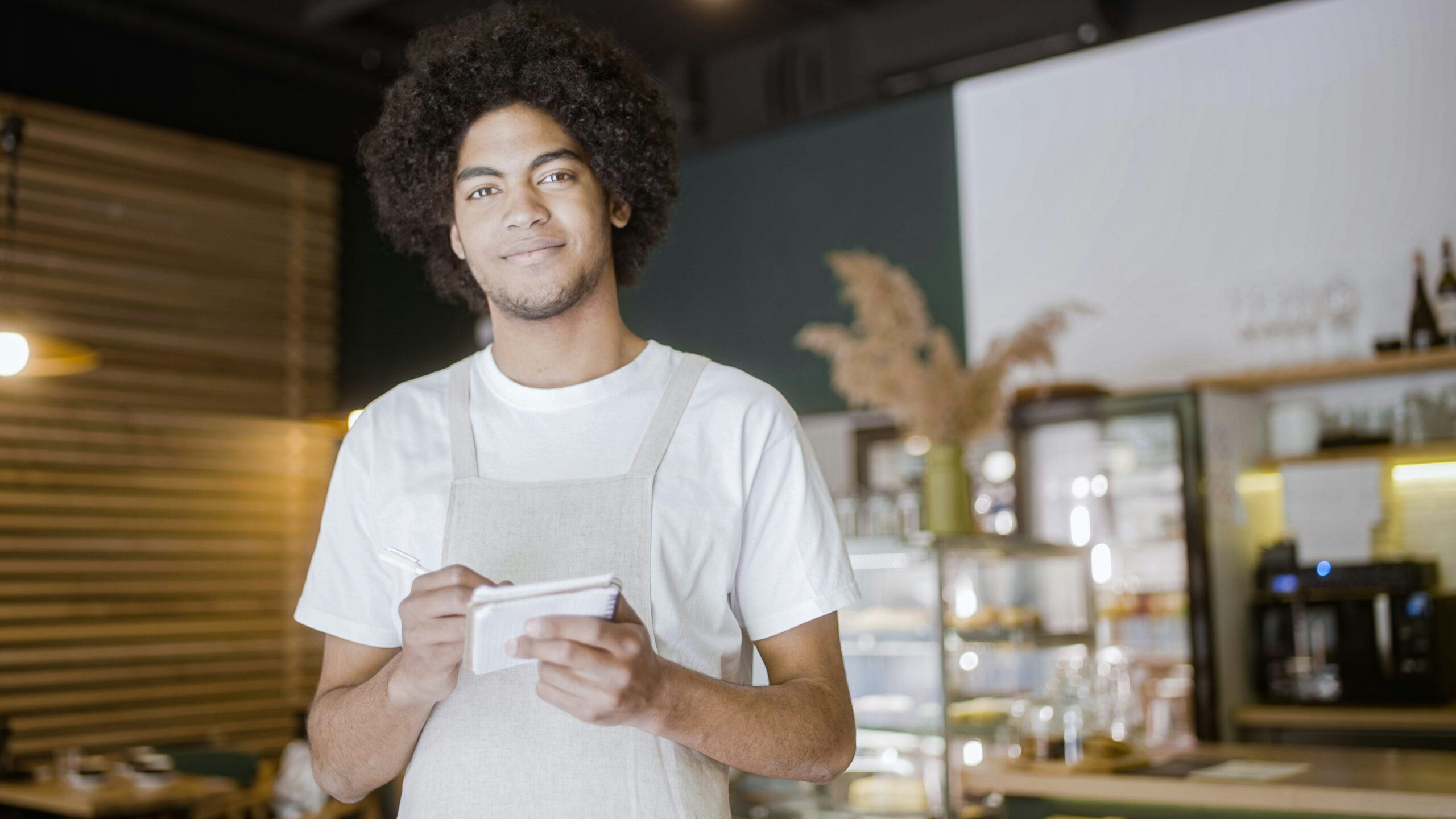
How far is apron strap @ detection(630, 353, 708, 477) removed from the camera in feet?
4.75

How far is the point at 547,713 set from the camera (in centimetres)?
136

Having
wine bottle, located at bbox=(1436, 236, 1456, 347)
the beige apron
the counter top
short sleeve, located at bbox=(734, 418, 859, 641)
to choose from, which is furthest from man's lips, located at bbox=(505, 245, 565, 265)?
wine bottle, located at bbox=(1436, 236, 1456, 347)

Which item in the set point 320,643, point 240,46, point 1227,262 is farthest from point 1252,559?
point 240,46

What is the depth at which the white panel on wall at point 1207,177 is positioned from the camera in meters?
5.08

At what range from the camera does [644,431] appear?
149 cm

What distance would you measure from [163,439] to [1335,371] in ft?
16.0

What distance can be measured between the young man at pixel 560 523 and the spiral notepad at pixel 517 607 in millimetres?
105

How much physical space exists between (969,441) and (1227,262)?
205cm

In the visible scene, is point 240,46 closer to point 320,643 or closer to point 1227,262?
point 320,643

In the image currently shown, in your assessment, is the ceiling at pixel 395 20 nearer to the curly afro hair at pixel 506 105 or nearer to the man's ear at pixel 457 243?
the curly afro hair at pixel 506 105

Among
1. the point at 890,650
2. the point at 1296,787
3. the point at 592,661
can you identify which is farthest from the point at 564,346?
the point at 890,650

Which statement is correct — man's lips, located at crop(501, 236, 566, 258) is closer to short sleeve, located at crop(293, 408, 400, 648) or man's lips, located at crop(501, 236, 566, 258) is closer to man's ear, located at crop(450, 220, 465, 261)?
man's ear, located at crop(450, 220, 465, 261)

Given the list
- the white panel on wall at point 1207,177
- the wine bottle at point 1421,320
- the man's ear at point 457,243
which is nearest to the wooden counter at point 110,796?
the man's ear at point 457,243

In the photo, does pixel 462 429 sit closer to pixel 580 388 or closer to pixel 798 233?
pixel 580 388
